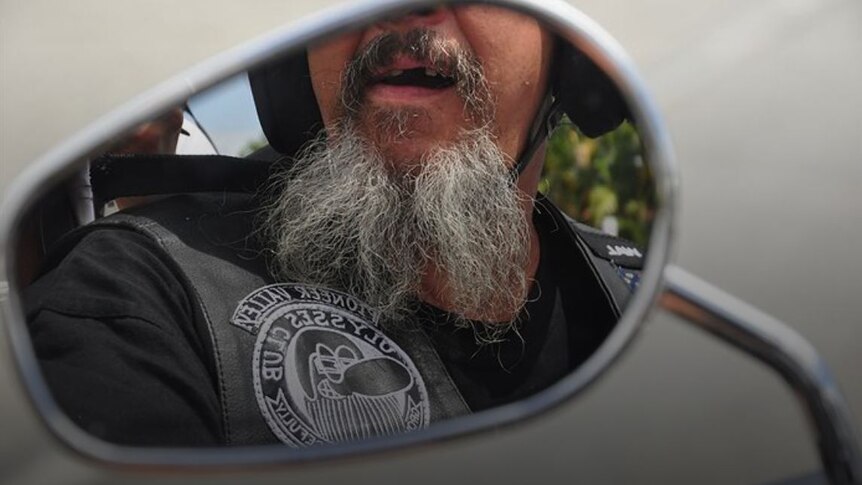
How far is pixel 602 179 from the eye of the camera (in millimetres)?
1254

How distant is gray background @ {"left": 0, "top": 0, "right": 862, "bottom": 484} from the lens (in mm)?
1381

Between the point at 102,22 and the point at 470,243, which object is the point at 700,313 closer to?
the point at 470,243

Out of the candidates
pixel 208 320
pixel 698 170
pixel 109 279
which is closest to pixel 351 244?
pixel 208 320

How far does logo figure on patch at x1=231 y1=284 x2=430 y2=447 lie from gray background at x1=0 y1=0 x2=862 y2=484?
0.07 m

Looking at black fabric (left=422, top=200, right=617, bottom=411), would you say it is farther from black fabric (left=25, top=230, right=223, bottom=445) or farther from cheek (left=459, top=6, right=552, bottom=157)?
black fabric (left=25, top=230, right=223, bottom=445)

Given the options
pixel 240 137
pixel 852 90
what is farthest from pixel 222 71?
pixel 852 90

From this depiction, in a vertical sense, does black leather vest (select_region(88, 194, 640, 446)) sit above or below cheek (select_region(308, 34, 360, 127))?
below

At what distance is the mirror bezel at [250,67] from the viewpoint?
1.06 meters

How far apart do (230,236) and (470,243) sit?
33 centimetres

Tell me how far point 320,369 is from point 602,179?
17.9 inches

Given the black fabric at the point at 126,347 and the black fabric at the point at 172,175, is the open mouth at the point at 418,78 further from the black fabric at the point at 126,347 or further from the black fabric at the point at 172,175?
the black fabric at the point at 126,347

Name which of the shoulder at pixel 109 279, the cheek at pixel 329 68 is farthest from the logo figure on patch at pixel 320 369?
the cheek at pixel 329 68

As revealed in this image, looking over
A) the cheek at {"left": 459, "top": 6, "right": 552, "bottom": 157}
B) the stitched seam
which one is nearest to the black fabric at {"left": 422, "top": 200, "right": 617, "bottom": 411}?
the cheek at {"left": 459, "top": 6, "right": 552, "bottom": 157}

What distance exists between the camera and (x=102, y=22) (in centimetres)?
142
